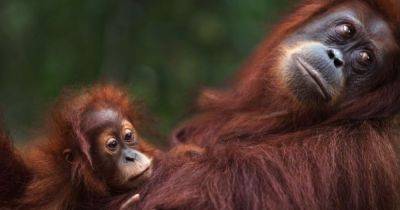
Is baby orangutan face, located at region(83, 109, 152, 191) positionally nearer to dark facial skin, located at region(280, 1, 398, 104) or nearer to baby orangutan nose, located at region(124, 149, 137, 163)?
baby orangutan nose, located at region(124, 149, 137, 163)

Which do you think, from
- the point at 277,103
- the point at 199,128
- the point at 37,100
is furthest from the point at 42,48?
the point at 277,103

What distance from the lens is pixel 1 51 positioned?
6.00 metres

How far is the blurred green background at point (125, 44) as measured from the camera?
5648mm

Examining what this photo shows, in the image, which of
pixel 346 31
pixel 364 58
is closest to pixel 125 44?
pixel 346 31

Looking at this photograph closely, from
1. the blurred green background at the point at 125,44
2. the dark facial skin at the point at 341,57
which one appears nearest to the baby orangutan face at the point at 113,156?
the dark facial skin at the point at 341,57

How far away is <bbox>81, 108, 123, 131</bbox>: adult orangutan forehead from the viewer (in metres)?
3.38

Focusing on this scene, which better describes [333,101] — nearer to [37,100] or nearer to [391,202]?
[391,202]

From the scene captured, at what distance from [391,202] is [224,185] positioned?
583 millimetres

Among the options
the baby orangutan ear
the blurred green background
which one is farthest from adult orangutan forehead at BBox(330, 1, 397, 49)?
the blurred green background

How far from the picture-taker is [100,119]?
3404mm

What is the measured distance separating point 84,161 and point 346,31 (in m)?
1.12

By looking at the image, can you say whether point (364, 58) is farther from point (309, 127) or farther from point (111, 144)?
point (111, 144)

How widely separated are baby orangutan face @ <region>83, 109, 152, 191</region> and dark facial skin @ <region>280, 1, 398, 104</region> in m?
0.65

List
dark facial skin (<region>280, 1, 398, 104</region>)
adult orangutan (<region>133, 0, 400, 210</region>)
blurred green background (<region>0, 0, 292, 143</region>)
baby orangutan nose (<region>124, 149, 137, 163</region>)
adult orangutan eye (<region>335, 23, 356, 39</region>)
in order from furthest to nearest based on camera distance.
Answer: blurred green background (<region>0, 0, 292, 143</region>) → adult orangutan eye (<region>335, 23, 356, 39</region>) → dark facial skin (<region>280, 1, 398, 104</region>) → baby orangutan nose (<region>124, 149, 137, 163</region>) → adult orangutan (<region>133, 0, 400, 210</region>)
